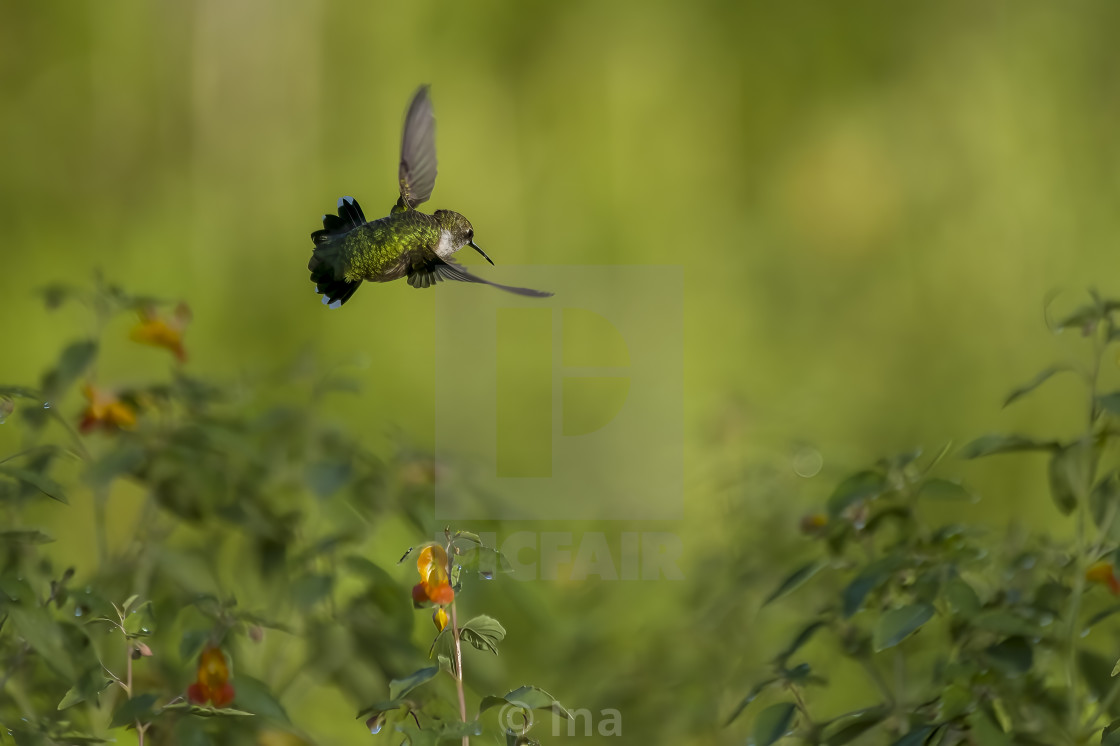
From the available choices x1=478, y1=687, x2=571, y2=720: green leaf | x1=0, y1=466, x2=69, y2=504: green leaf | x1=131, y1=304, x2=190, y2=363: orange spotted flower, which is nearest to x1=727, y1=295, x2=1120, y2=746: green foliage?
x1=478, y1=687, x2=571, y2=720: green leaf

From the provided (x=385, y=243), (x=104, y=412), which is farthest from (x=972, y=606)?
(x=104, y=412)

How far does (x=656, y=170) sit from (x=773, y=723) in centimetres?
181

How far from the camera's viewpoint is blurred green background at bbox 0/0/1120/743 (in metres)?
2.08

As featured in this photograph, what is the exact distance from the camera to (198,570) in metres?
0.74

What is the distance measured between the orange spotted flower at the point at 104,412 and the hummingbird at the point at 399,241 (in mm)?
300

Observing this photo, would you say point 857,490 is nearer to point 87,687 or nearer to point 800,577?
point 800,577

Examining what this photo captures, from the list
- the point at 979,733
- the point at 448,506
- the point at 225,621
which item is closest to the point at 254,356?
the point at 448,506

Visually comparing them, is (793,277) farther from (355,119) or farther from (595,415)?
(355,119)

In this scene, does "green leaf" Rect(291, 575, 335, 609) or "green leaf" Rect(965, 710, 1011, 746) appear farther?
"green leaf" Rect(291, 575, 335, 609)

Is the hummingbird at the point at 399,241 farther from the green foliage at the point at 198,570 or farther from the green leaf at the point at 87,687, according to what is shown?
the green leaf at the point at 87,687

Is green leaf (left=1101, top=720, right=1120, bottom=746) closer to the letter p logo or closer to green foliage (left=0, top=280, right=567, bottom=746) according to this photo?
green foliage (left=0, top=280, right=567, bottom=746)

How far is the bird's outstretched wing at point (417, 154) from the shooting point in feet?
1.67

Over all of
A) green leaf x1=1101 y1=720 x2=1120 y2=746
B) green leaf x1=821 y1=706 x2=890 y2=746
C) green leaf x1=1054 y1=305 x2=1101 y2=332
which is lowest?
green leaf x1=821 y1=706 x2=890 y2=746

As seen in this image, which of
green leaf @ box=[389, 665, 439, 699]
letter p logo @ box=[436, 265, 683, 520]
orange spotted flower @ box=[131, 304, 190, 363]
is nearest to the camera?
green leaf @ box=[389, 665, 439, 699]
